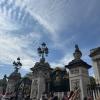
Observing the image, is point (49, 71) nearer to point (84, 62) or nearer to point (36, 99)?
point (36, 99)

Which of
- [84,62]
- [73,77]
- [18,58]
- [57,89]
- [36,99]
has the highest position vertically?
[18,58]

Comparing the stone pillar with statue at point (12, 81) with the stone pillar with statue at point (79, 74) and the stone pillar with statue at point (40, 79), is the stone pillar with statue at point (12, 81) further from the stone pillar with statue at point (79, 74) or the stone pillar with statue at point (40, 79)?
the stone pillar with statue at point (79, 74)

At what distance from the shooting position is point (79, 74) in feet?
70.1

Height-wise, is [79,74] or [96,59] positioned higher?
[96,59]

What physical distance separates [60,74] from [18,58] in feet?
46.4

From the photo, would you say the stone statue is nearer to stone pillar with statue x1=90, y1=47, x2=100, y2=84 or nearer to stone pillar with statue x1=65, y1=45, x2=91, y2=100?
stone pillar with statue x1=65, y1=45, x2=91, y2=100

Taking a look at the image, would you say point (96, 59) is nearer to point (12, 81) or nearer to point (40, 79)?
point (40, 79)

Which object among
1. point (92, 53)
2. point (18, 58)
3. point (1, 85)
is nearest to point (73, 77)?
point (92, 53)

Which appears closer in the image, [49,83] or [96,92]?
[96,92]

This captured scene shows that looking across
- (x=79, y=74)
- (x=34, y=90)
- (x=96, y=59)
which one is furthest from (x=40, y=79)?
(x=96, y=59)

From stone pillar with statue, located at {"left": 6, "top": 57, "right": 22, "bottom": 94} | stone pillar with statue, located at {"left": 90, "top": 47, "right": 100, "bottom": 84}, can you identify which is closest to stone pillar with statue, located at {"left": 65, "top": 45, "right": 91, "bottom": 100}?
stone pillar with statue, located at {"left": 90, "top": 47, "right": 100, "bottom": 84}

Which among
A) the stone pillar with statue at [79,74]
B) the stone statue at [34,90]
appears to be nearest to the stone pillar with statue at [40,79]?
the stone statue at [34,90]

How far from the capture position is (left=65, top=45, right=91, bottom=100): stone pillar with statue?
67.7ft

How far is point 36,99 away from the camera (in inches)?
978
